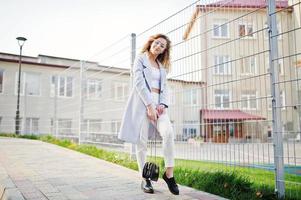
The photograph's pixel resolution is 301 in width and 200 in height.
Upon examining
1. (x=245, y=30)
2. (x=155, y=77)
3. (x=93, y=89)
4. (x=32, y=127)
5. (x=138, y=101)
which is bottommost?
(x=32, y=127)

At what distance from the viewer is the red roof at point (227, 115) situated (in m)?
3.69

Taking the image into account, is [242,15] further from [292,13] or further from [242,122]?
[242,122]

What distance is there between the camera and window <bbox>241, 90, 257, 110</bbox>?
11.2ft

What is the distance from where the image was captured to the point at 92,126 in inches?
317

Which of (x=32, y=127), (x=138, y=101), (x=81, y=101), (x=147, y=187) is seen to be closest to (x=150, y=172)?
(x=147, y=187)

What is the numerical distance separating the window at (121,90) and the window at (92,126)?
913 mm

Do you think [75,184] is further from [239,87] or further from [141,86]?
[239,87]

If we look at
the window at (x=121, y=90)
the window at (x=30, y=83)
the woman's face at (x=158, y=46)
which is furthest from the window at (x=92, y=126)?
the window at (x=30, y=83)

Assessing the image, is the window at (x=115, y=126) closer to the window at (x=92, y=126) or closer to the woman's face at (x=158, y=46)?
the window at (x=92, y=126)

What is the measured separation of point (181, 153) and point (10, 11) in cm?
973

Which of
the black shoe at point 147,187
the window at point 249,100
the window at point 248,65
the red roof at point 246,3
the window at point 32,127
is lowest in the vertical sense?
the black shoe at point 147,187

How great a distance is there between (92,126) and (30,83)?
14.2 metres

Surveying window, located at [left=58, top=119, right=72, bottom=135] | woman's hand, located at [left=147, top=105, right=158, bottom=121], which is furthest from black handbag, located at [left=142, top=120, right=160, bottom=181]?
window, located at [left=58, top=119, right=72, bottom=135]

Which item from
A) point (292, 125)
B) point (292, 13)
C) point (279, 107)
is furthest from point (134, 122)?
point (292, 13)
